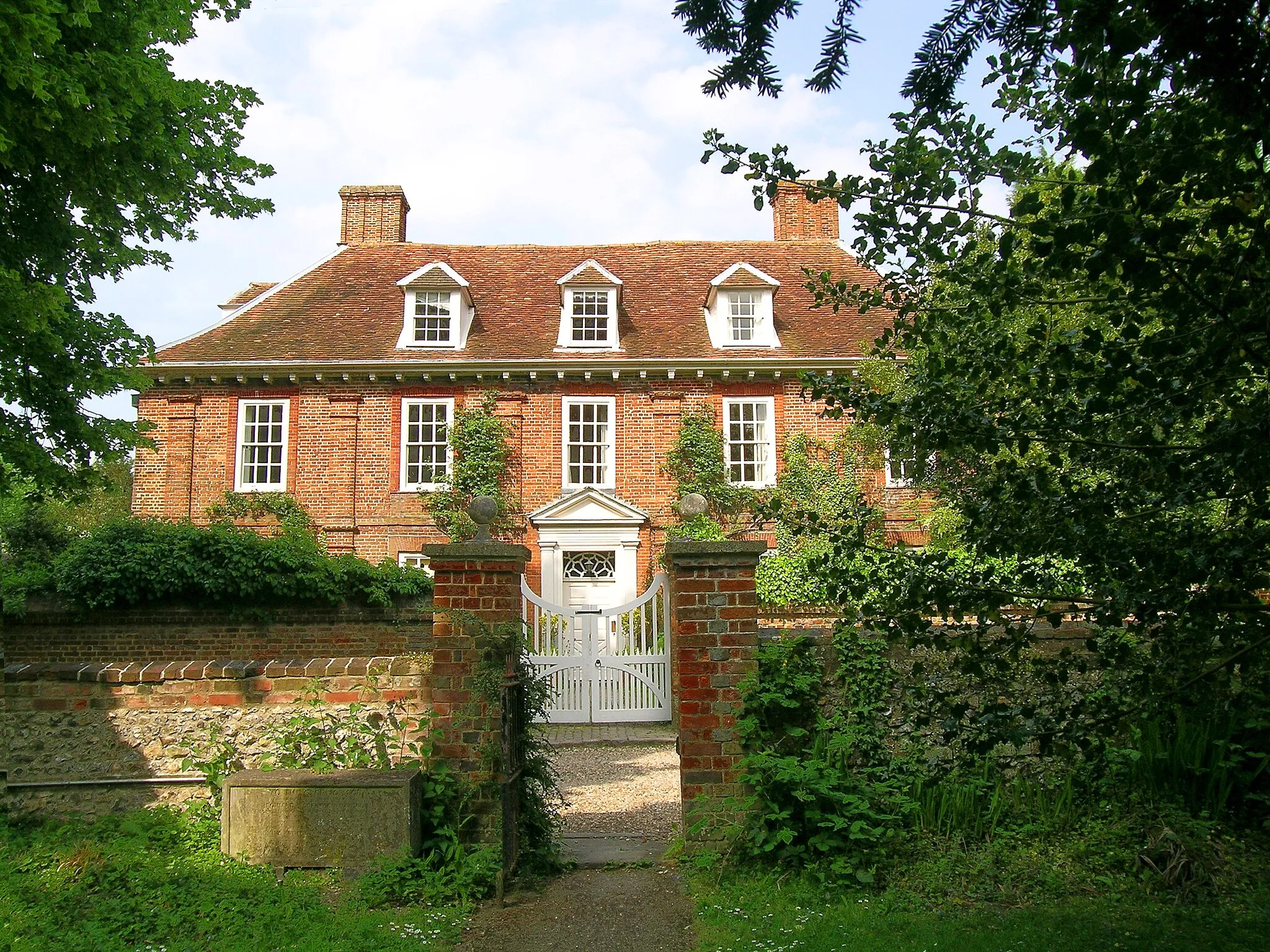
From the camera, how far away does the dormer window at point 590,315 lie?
1925cm

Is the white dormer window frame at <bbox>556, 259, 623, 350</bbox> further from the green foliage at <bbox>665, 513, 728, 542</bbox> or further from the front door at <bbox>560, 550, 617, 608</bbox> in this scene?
the front door at <bbox>560, 550, 617, 608</bbox>

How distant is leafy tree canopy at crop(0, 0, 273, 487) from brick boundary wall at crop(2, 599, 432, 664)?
384 centimetres

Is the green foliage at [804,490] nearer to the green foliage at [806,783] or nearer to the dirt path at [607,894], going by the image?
the dirt path at [607,894]

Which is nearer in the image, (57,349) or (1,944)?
(1,944)

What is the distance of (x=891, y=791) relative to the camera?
567 centimetres

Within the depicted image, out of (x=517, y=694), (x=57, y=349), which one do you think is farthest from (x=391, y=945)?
(x=57, y=349)

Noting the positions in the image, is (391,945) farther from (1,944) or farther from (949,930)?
(949,930)

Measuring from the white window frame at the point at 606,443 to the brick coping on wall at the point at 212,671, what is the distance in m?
11.9

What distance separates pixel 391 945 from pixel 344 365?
15000 millimetres

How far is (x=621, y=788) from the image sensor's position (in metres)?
8.85

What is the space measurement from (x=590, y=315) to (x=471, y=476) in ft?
14.3

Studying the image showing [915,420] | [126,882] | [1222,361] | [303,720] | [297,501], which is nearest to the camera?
[1222,361]

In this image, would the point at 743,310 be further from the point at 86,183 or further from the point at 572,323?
the point at 86,183

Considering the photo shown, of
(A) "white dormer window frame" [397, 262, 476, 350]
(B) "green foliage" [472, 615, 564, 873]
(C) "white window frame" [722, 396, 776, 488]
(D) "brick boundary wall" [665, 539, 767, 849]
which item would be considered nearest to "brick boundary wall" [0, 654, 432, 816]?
(B) "green foliage" [472, 615, 564, 873]
